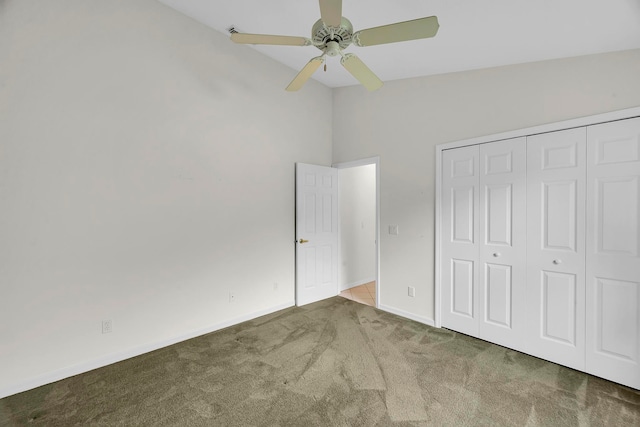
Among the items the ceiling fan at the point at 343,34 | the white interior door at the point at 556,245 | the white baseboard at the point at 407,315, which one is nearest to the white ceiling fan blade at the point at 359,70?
the ceiling fan at the point at 343,34

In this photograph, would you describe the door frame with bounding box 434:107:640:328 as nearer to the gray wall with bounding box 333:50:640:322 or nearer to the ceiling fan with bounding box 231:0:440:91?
the gray wall with bounding box 333:50:640:322

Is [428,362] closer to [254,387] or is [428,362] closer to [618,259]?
[254,387]

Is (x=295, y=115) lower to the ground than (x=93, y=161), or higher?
higher

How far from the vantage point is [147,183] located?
268cm

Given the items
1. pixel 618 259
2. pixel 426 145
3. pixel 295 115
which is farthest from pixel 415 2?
pixel 618 259

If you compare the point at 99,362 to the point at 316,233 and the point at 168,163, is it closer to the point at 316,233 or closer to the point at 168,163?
the point at 168,163

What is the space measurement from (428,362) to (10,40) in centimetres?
414

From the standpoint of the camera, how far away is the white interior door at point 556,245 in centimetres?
230

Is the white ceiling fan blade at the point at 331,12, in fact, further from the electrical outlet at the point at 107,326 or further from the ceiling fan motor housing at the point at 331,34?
the electrical outlet at the point at 107,326

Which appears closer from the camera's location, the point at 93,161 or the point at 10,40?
the point at 10,40

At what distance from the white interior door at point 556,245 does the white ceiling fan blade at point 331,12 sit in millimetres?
2048

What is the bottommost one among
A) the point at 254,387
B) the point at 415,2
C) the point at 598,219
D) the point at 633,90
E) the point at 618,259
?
the point at 254,387

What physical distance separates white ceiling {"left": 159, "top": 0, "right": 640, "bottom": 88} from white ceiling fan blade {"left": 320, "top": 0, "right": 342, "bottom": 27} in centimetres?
79

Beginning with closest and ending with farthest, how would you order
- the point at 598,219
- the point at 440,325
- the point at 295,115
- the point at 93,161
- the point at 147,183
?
the point at 598,219 < the point at 93,161 < the point at 147,183 < the point at 440,325 < the point at 295,115
